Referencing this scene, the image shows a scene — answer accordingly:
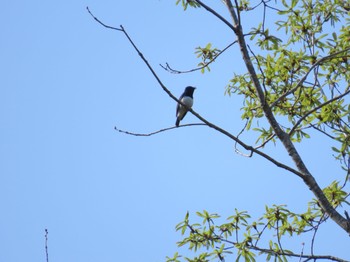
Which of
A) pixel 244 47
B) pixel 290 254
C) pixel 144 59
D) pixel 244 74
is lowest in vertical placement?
pixel 290 254

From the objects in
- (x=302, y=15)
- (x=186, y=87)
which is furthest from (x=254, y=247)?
(x=186, y=87)

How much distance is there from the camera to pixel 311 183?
17.0ft

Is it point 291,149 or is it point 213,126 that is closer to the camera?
point 213,126

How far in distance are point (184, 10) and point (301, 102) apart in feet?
7.56

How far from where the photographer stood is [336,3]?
746 centimetres

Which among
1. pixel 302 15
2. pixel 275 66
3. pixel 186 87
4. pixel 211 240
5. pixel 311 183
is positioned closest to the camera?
pixel 311 183

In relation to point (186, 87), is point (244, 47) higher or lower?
lower

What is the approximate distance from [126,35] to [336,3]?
14.4 ft

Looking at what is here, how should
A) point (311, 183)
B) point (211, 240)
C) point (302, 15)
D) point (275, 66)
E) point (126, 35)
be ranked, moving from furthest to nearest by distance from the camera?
point (302, 15), point (275, 66), point (211, 240), point (311, 183), point (126, 35)

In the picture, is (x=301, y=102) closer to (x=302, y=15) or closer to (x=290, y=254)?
(x=302, y=15)

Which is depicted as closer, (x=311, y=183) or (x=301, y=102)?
(x=311, y=183)

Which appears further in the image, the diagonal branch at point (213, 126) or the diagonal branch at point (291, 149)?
the diagonal branch at point (291, 149)

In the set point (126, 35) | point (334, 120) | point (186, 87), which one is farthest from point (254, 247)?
point (186, 87)

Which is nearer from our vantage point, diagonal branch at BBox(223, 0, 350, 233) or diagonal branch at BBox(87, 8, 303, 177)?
diagonal branch at BBox(87, 8, 303, 177)
